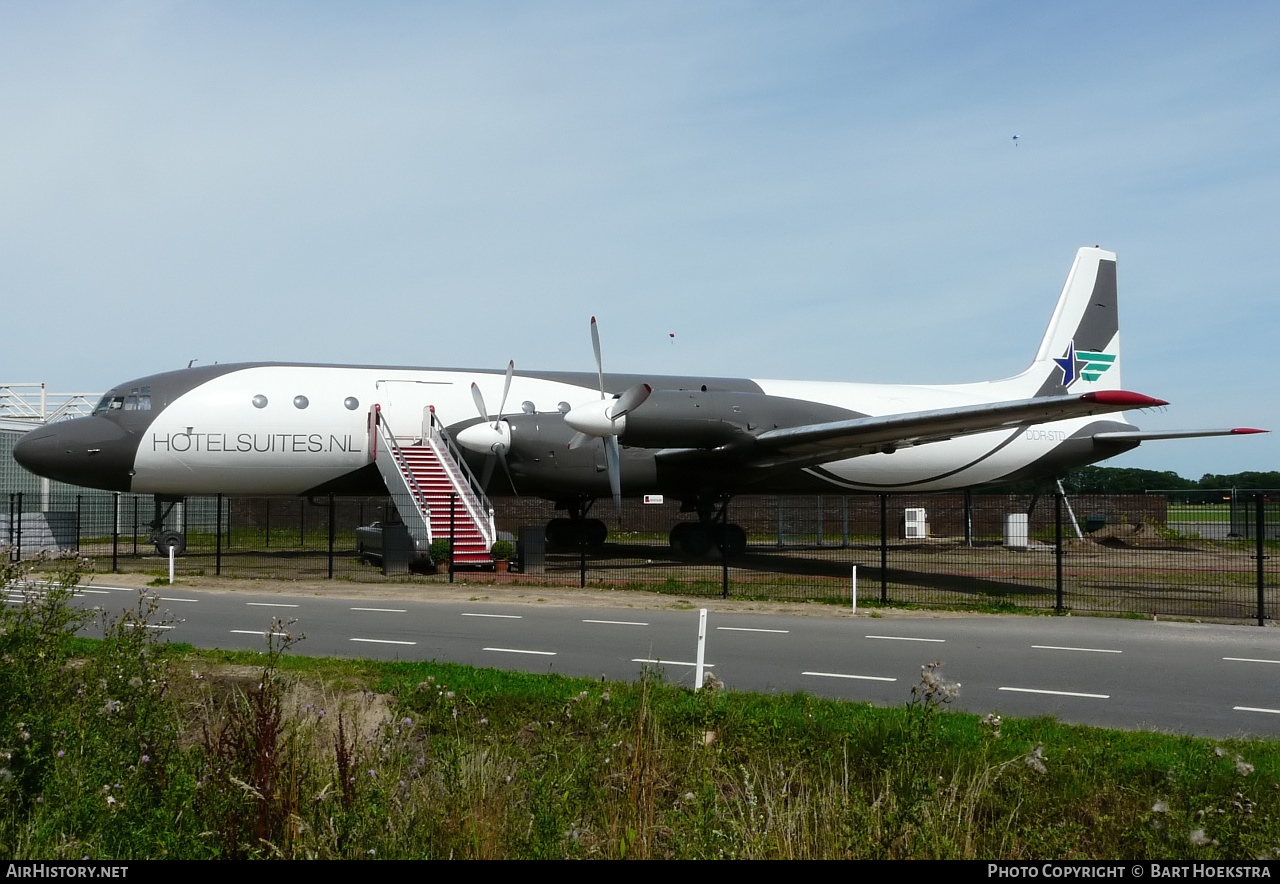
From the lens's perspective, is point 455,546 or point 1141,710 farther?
point 455,546

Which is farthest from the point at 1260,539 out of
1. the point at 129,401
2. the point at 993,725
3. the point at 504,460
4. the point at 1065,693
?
the point at 129,401

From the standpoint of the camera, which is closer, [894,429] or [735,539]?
[894,429]

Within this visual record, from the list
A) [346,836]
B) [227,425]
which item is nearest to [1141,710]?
[346,836]

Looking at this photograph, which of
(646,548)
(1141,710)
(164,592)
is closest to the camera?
(1141,710)

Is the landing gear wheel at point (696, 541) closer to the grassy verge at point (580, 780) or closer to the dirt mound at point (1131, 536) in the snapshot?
the dirt mound at point (1131, 536)

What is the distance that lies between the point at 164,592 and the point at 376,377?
24.6ft

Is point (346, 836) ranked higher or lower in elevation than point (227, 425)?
lower

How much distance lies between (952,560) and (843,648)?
25.5 feet

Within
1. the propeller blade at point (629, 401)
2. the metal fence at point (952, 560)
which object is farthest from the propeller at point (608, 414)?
the metal fence at point (952, 560)

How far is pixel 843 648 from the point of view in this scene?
11664 millimetres

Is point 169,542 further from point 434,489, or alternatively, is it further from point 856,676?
point 856,676
